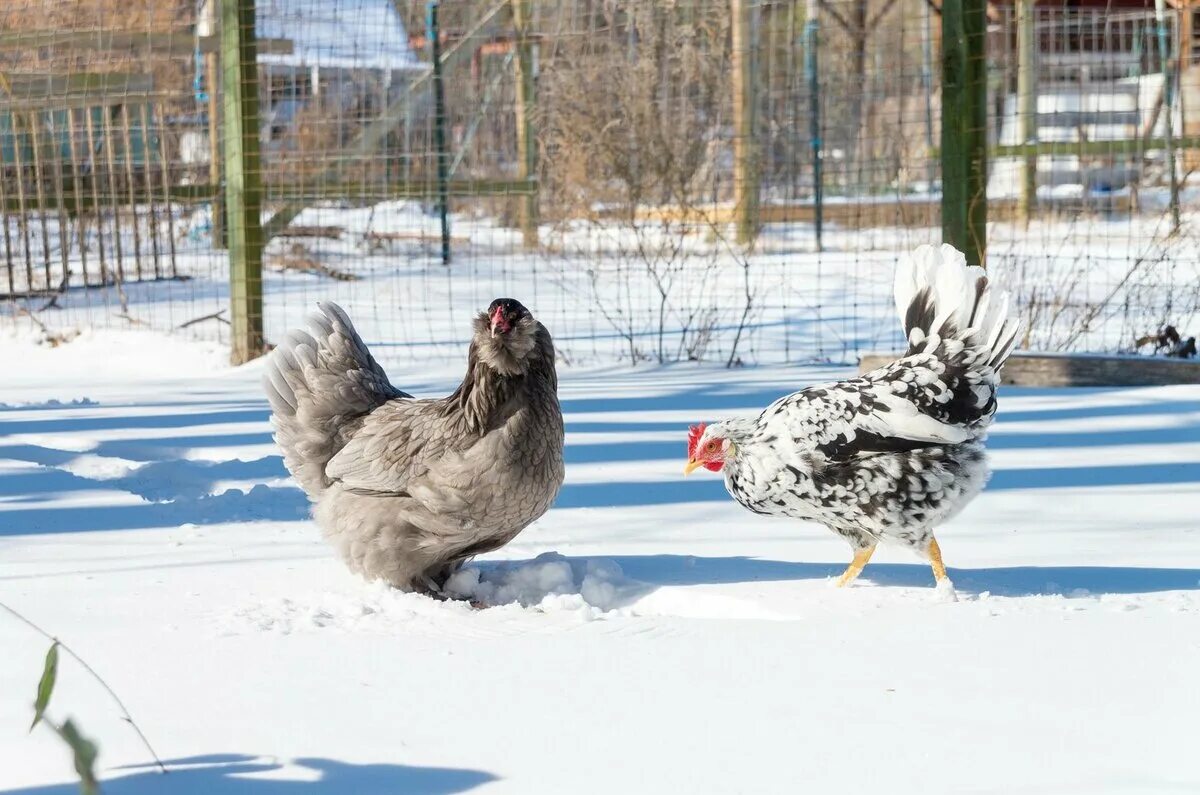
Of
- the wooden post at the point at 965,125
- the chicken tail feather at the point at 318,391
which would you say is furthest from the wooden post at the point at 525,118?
the chicken tail feather at the point at 318,391

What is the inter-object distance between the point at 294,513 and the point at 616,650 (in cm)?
180

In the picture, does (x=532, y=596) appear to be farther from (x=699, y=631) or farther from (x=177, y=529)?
(x=177, y=529)

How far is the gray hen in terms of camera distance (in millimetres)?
3340

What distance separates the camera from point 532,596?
3.49m

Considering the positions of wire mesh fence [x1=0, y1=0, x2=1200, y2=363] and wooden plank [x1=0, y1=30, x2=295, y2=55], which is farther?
wooden plank [x1=0, y1=30, x2=295, y2=55]

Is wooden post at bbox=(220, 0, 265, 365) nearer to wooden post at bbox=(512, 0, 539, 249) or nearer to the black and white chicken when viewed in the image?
wooden post at bbox=(512, 0, 539, 249)

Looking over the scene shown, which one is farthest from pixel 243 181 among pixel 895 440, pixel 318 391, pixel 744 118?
pixel 744 118

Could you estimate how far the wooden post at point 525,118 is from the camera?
1138cm

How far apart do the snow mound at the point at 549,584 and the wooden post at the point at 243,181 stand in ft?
13.3

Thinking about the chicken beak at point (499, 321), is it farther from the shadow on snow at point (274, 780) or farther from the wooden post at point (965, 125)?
the wooden post at point (965, 125)

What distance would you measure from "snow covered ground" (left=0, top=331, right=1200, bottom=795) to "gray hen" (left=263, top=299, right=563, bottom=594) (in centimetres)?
14

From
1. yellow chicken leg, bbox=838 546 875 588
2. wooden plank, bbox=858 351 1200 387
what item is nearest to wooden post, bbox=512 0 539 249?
wooden plank, bbox=858 351 1200 387

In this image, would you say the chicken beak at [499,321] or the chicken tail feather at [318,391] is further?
the chicken tail feather at [318,391]

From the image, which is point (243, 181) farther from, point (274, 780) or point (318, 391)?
point (274, 780)
